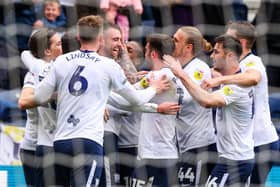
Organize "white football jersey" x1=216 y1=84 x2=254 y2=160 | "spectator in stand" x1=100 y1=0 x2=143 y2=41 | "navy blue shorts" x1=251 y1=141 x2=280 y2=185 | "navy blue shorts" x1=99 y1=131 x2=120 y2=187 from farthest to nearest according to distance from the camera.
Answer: "spectator in stand" x1=100 y1=0 x2=143 y2=41, "navy blue shorts" x1=251 y1=141 x2=280 y2=185, "navy blue shorts" x1=99 y1=131 x2=120 y2=187, "white football jersey" x1=216 y1=84 x2=254 y2=160

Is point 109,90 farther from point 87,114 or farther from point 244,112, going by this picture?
point 244,112

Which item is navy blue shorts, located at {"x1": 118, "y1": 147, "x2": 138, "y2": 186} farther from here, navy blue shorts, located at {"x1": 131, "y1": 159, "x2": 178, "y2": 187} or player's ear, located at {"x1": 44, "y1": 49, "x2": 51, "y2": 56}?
player's ear, located at {"x1": 44, "y1": 49, "x2": 51, "y2": 56}

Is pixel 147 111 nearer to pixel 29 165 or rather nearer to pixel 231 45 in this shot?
pixel 231 45

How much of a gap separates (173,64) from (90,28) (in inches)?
18.6

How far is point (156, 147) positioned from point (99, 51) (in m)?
0.54

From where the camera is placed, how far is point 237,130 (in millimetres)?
5320

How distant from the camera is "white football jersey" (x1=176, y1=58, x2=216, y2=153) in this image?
546 cm

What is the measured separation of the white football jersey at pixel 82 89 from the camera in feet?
15.6

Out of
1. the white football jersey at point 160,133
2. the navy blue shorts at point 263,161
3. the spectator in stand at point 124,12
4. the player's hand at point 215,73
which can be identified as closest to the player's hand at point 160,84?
the white football jersey at point 160,133

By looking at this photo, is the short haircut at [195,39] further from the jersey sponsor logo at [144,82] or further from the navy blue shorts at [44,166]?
the navy blue shorts at [44,166]

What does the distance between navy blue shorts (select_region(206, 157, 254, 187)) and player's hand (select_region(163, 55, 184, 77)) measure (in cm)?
55

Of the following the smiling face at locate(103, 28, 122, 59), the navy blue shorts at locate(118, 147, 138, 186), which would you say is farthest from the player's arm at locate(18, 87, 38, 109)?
the navy blue shorts at locate(118, 147, 138, 186)

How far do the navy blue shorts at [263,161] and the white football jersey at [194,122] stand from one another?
0.24 m

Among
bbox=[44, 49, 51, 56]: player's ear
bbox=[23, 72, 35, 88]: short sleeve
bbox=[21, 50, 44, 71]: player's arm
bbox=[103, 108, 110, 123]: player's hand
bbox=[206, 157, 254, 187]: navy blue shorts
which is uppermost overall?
bbox=[44, 49, 51, 56]: player's ear
